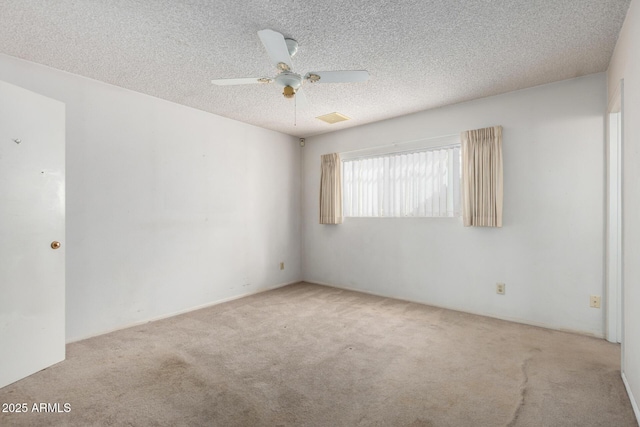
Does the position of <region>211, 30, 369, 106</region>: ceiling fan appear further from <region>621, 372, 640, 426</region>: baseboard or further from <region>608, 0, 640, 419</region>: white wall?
<region>621, 372, 640, 426</region>: baseboard

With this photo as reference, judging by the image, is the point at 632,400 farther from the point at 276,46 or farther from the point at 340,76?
the point at 276,46

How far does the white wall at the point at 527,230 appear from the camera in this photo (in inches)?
115

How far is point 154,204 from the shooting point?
11.4 ft

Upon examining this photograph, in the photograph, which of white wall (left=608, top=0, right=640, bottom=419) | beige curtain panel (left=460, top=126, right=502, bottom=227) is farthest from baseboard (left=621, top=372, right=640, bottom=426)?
beige curtain panel (left=460, top=126, right=502, bottom=227)

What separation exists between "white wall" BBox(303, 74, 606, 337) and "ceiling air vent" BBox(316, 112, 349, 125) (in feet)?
2.02

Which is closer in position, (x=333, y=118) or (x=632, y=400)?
(x=632, y=400)

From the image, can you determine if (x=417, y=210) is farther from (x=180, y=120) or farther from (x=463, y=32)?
(x=180, y=120)

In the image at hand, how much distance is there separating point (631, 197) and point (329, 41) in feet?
7.27

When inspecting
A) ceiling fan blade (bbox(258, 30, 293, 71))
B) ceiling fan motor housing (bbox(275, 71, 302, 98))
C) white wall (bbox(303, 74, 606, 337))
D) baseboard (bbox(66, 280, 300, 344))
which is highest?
ceiling fan blade (bbox(258, 30, 293, 71))

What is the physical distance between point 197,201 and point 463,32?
3262 mm

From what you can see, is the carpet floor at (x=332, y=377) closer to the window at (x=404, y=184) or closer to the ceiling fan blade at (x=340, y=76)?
the window at (x=404, y=184)

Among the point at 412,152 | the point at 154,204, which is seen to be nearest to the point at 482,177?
the point at 412,152

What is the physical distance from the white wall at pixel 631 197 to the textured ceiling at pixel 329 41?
0.78 feet

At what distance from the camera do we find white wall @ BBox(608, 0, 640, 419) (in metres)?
1.76
